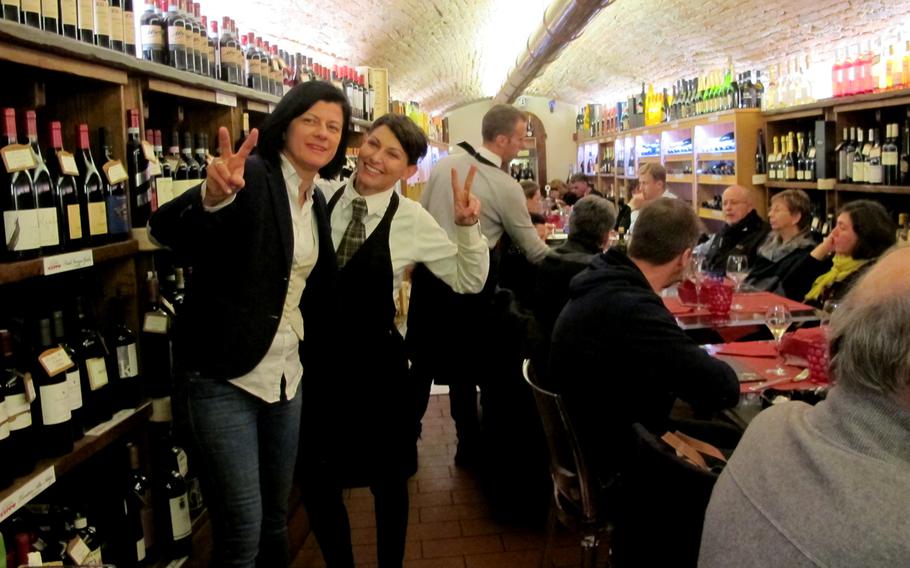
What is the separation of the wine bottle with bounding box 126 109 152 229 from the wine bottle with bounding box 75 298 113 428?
1.09 ft

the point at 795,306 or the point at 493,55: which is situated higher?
the point at 493,55

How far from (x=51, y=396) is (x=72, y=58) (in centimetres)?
78

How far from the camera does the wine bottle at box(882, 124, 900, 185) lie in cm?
394

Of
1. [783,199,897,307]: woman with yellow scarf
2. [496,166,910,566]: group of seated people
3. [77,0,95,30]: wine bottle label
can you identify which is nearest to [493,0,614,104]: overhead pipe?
[496,166,910,566]: group of seated people

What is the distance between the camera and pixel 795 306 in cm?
336

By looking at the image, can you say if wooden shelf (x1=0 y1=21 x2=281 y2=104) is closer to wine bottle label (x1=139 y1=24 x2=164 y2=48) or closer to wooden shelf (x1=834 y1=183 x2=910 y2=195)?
wine bottle label (x1=139 y1=24 x2=164 y2=48)

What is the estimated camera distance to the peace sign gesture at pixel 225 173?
1.53 metres

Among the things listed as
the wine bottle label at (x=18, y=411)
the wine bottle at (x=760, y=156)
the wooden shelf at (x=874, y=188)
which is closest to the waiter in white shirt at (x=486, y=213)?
the wine bottle label at (x=18, y=411)

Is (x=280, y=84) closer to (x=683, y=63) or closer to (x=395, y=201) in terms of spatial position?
(x=395, y=201)

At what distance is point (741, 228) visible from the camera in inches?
190

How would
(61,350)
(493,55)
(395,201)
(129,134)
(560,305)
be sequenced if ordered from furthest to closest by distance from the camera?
(493,55) < (560,305) < (395,201) < (129,134) < (61,350)

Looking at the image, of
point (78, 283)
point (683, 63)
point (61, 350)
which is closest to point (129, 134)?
point (78, 283)

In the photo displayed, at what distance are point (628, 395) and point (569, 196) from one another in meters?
6.89

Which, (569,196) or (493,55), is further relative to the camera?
(493,55)
